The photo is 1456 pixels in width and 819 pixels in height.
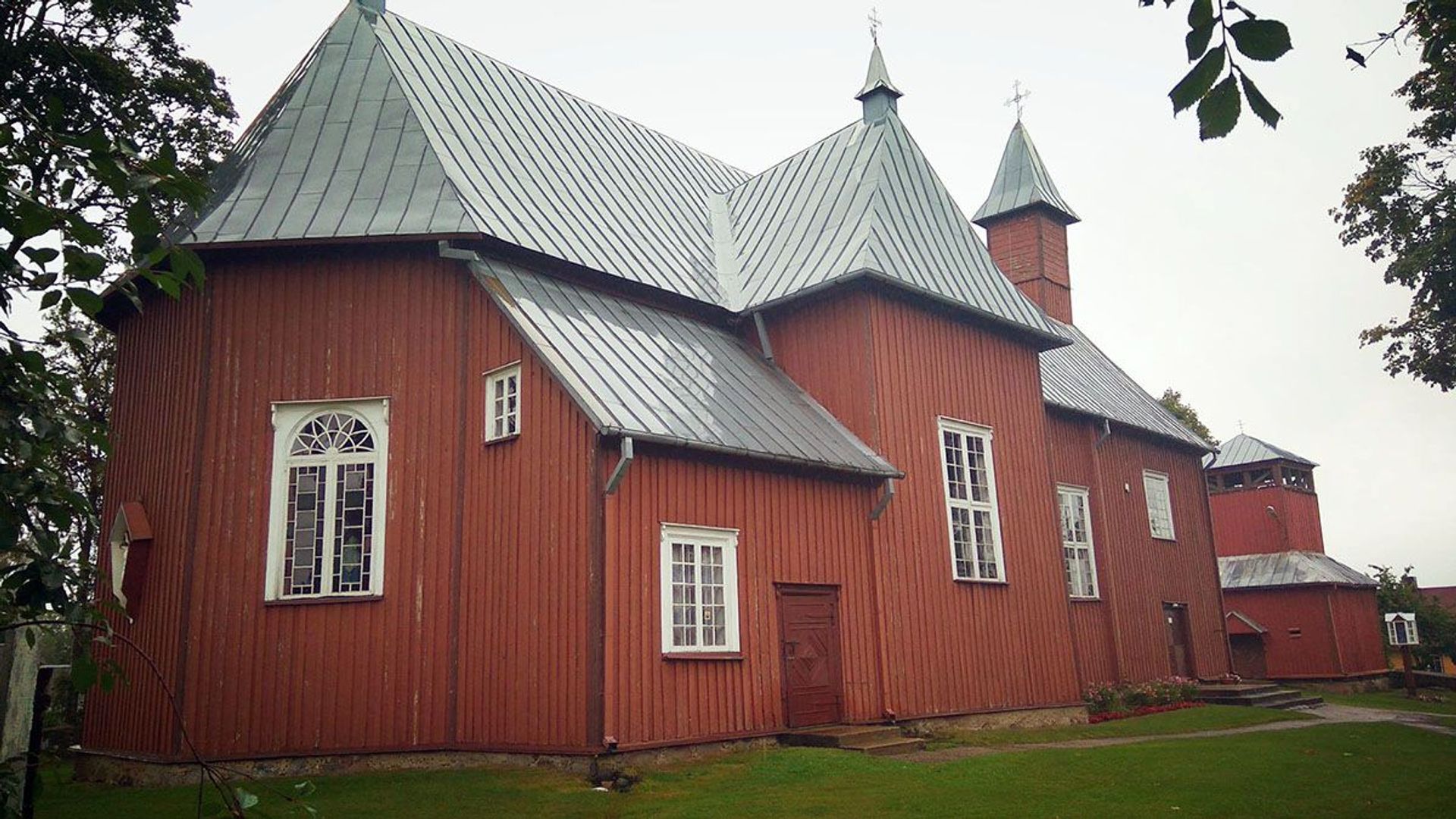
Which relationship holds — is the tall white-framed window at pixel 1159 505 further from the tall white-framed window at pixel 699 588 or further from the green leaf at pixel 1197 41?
the green leaf at pixel 1197 41

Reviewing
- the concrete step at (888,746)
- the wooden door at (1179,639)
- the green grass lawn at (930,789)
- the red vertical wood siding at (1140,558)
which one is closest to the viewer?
the green grass lawn at (930,789)

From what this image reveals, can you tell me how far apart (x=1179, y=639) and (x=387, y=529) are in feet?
60.7

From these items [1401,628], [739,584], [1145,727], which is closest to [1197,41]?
A: [739,584]

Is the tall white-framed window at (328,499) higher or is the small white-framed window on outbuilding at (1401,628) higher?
the tall white-framed window at (328,499)

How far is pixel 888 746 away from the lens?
13.9 m

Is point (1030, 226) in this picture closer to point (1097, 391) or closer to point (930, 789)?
point (1097, 391)

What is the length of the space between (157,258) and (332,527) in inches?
456

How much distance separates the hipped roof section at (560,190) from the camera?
49.6ft

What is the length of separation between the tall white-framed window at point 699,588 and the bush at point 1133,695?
849 centimetres

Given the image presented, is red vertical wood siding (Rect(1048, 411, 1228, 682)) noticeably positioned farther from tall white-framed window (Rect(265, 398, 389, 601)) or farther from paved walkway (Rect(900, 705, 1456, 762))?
tall white-framed window (Rect(265, 398, 389, 601))

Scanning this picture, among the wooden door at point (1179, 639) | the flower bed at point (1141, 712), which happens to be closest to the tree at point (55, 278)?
the flower bed at point (1141, 712)

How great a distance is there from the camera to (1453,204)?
66.1 ft

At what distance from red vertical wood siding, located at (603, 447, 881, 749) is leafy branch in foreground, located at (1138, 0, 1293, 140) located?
10.3m

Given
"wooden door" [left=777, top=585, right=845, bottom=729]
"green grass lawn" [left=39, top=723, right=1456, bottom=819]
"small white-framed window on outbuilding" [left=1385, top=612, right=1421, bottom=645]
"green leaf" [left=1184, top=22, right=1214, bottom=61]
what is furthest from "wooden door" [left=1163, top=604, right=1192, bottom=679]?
"green leaf" [left=1184, top=22, right=1214, bottom=61]
